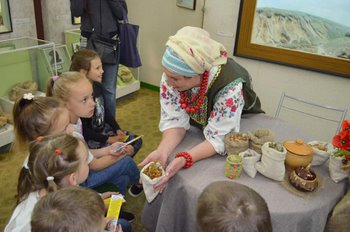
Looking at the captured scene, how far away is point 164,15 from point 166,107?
2.52 metres

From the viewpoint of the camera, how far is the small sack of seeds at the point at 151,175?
141 cm

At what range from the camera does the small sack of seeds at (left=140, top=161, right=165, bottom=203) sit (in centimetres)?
141

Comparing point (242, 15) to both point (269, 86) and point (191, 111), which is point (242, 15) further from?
point (191, 111)

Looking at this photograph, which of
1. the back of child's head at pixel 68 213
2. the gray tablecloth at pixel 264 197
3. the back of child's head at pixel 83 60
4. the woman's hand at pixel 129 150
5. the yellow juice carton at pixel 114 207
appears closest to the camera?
the back of child's head at pixel 68 213

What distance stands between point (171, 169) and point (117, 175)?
64 cm

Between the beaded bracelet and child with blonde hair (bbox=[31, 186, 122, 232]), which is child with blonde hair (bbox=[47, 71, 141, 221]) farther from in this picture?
child with blonde hair (bbox=[31, 186, 122, 232])

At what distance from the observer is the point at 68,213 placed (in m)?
1.01

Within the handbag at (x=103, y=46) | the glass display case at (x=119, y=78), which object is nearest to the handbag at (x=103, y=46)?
the handbag at (x=103, y=46)

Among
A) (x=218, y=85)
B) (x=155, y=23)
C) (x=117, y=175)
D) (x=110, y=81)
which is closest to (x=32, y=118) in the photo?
(x=117, y=175)

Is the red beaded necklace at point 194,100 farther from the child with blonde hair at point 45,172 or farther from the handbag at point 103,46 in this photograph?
the handbag at point 103,46

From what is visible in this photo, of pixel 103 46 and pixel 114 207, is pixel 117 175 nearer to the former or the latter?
pixel 114 207

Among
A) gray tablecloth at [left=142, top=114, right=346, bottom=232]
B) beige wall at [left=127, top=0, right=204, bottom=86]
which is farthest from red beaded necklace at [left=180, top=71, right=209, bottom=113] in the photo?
beige wall at [left=127, top=0, right=204, bottom=86]

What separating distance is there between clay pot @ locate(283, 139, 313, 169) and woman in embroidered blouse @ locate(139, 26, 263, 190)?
291mm

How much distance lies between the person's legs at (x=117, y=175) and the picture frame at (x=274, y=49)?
5.98ft
